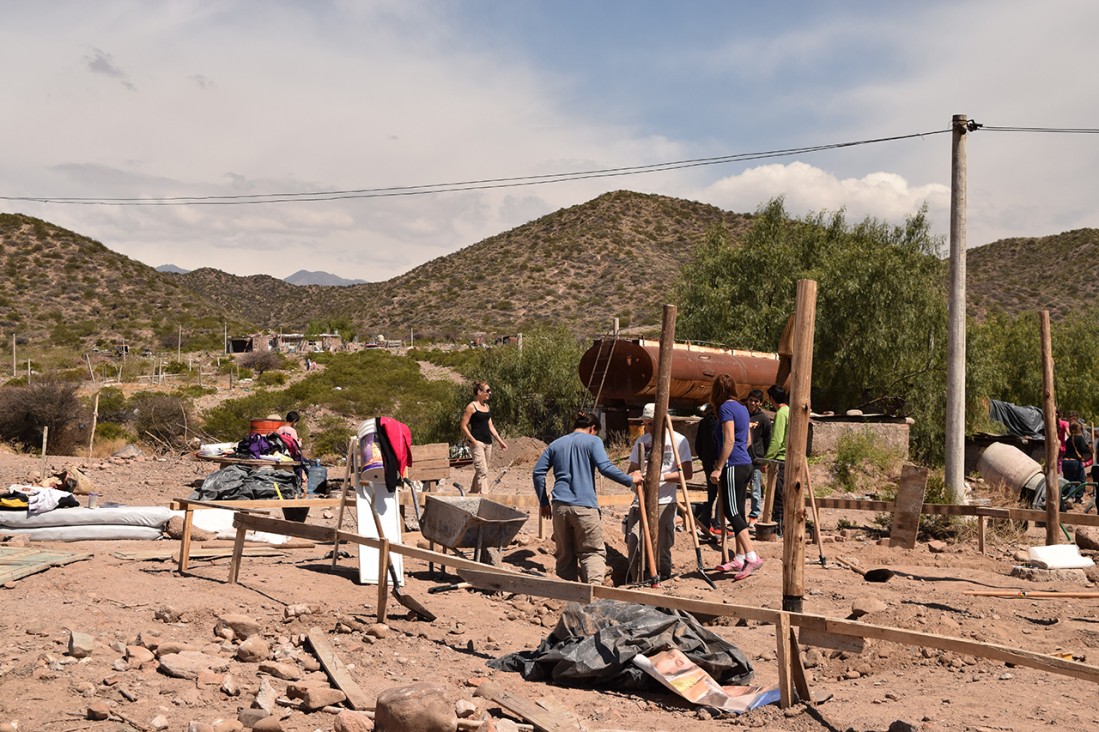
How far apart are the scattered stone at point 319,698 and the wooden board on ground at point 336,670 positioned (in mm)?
69

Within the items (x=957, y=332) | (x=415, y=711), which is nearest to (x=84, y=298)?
(x=957, y=332)

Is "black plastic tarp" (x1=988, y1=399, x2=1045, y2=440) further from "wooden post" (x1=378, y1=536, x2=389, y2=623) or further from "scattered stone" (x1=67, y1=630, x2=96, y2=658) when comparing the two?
"scattered stone" (x1=67, y1=630, x2=96, y2=658)

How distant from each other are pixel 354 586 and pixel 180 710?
350cm

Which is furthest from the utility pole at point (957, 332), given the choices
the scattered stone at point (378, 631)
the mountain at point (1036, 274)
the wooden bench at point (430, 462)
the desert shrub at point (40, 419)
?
the mountain at point (1036, 274)

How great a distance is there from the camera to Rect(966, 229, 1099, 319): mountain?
55.2 m

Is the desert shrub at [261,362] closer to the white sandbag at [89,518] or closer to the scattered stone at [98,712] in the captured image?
the white sandbag at [89,518]

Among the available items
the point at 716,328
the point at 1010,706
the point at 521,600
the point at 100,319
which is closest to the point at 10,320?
the point at 100,319

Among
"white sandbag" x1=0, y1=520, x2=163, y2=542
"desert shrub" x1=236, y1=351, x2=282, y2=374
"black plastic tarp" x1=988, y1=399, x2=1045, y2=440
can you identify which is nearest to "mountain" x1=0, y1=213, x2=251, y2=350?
"desert shrub" x1=236, y1=351, x2=282, y2=374

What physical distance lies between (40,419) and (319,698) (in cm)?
2163

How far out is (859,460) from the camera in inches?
740

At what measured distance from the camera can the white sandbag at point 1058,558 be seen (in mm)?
10406

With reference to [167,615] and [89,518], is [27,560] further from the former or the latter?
[167,615]

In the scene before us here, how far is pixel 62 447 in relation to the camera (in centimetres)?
2448

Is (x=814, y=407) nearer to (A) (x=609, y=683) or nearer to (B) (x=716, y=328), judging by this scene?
(B) (x=716, y=328)
